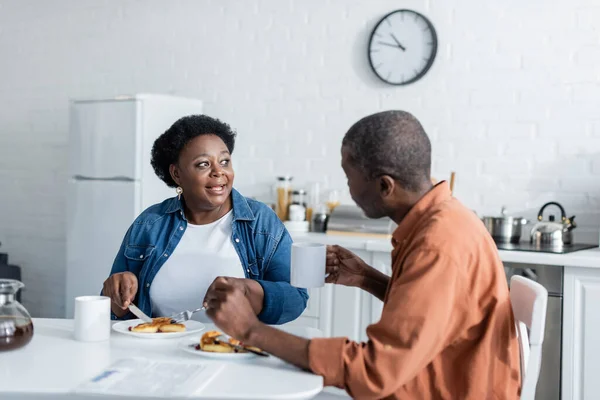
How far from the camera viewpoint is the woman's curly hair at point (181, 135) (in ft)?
7.46

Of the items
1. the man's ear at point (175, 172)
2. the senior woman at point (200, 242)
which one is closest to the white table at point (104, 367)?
the senior woman at point (200, 242)

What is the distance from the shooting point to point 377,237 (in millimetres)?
3480

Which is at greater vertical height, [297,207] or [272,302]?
[297,207]

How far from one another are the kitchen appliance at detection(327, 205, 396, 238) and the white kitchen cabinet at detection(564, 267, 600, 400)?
0.89m

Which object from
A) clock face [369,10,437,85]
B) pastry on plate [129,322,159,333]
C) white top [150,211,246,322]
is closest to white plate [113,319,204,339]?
pastry on plate [129,322,159,333]

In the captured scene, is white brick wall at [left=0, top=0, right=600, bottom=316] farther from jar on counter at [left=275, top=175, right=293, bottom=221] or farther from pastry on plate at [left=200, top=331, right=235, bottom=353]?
pastry on plate at [left=200, top=331, right=235, bottom=353]

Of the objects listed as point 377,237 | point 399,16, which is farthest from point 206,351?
point 399,16

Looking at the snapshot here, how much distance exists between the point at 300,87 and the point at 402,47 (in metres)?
0.60

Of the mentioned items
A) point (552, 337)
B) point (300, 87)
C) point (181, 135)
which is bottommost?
point (552, 337)

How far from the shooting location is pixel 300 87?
405 cm

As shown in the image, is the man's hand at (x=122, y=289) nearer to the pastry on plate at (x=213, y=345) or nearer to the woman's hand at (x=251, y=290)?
the woman's hand at (x=251, y=290)

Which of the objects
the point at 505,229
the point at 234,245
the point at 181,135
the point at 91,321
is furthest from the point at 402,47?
the point at 91,321

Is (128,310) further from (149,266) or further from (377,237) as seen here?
(377,237)

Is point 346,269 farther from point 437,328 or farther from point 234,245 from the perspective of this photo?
point 437,328
